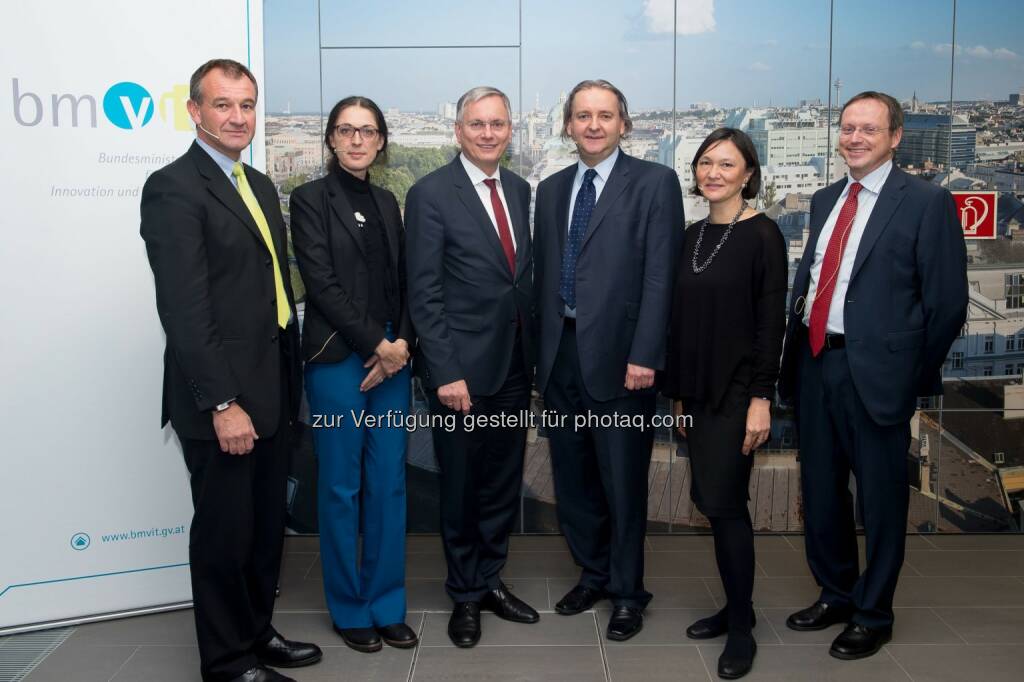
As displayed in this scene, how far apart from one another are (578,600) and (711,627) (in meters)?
0.51

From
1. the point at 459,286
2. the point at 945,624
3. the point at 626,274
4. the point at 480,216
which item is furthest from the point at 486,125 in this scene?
the point at 945,624

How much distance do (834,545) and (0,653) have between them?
9.91ft

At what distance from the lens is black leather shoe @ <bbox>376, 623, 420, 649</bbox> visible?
114 inches

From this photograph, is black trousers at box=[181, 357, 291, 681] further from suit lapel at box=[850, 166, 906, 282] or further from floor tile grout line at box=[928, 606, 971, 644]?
floor tile grout line at box=[928, 606, 971, 644]

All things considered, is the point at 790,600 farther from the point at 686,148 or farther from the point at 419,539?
the point at 686,148

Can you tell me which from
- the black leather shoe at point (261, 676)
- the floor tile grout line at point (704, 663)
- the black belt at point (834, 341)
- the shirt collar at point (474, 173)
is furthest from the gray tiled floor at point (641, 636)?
the shirt collar at point (474, 173)

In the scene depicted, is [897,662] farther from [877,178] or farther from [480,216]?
[480,216]

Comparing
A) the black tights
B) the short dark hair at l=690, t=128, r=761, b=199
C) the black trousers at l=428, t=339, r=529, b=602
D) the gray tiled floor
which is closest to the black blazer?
the black trousers at l=428, t=339, r=529, b=602

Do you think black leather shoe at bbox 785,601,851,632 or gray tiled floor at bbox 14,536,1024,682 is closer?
gray tiled floor at bbox 14,536,1024,682

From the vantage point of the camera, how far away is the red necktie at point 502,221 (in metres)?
2.93

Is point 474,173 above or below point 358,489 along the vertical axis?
above

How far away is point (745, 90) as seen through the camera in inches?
155

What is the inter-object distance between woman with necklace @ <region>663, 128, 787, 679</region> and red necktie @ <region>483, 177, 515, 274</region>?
23.4 inches

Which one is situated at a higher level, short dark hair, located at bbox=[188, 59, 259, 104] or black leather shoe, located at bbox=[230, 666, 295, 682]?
short dark hair, located at bbox=[188, 59, 259, 104]
